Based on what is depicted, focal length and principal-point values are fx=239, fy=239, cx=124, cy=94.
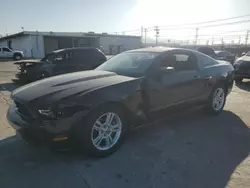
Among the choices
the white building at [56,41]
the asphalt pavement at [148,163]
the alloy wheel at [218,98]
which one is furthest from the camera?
the white building at [56,41]

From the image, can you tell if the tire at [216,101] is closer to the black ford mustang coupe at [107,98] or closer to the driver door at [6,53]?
the black ford mustang coupe at [107,98]

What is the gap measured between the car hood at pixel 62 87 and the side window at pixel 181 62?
1065 millimetres

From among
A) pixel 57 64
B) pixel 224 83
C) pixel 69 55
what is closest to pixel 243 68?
pixel 224 83

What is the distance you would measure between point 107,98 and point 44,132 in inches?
34.7

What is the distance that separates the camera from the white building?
3603 cm

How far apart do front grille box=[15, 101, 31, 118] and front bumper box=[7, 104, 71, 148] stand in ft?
0.19

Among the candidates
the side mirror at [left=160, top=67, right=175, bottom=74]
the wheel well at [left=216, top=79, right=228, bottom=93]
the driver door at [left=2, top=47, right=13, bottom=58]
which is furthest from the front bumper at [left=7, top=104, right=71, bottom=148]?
the driver door at [left=2, top=47, right=13, bottom=58]

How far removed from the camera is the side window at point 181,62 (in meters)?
4.35

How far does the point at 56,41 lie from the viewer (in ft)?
129

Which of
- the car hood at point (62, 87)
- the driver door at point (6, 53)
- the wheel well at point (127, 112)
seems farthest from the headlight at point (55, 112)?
the driver door at point (6, 53)

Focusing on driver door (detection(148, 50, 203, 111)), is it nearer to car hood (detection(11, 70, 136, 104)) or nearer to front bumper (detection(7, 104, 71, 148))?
car hood (detection(11, 70, 136, 104))

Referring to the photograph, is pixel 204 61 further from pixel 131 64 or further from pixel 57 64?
pixel 57 64

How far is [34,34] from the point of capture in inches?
1407

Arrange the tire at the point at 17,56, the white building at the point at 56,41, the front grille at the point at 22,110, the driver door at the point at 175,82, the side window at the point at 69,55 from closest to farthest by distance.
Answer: the front grille at the point at 22,110
the driver door at the point at 175,82
the side window at the point at 69,55
the tire at the point at 17,56
the white building at the point at 56,41
